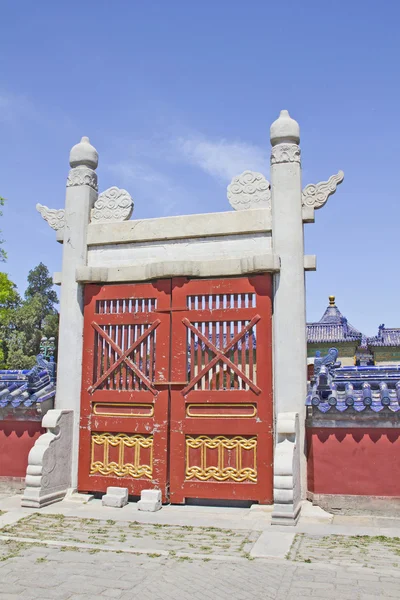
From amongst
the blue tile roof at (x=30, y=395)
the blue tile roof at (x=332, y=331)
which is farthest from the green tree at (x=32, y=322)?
the blue tile roof at (x=30, y=395)

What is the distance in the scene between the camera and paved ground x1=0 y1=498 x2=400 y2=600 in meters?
4.42

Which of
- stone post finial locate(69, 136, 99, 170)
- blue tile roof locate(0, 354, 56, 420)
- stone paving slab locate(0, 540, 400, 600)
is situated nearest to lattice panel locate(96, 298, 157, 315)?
blue tile roof locate(0, 354, 56, 420)

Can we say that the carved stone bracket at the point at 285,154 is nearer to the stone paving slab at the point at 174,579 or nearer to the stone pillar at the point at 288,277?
the stone pillar at the point at 288,277

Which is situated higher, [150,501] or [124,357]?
[124,357]

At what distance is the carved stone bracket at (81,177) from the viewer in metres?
8.99

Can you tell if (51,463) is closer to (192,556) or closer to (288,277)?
(192,556)

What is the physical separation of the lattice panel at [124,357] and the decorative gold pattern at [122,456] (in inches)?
27.1

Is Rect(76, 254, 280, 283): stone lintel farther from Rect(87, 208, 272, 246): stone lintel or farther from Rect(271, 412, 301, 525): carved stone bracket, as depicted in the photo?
Rect(271, 412, 301, 525): carved stone bracket

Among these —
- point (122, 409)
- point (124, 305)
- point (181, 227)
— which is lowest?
point (122, 409)

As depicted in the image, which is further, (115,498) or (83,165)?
(83,165)

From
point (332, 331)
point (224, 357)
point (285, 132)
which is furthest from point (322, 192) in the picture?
point (332, 331)

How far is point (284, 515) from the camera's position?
6551 millimetres

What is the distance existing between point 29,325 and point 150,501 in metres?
25.8

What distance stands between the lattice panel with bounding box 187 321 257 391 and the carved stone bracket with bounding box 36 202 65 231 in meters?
2.84
